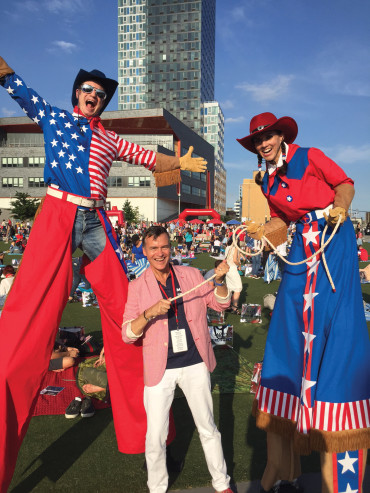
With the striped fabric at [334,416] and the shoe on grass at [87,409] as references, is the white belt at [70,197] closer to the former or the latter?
the striped fabric at [334,416]

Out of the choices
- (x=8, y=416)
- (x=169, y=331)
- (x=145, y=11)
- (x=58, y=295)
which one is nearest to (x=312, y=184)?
(x=169, y=331)

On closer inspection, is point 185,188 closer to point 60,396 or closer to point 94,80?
point 60,396

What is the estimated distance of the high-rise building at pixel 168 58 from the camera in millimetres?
105938

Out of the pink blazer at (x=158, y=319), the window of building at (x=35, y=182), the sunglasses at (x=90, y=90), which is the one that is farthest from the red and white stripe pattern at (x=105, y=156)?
the window of building at (x=35, y=182)

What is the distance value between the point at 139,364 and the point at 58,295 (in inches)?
34.4

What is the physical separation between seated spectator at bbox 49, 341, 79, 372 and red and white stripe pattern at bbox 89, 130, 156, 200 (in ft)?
10.3

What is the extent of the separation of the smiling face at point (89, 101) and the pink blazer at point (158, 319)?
53.1 inches

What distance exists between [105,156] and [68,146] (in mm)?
294

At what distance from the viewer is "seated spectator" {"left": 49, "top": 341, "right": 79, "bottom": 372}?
5.19 meters

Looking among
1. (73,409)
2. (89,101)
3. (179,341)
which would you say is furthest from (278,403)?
(89,101)

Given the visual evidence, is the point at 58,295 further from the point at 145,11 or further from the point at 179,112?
the point at 145,11

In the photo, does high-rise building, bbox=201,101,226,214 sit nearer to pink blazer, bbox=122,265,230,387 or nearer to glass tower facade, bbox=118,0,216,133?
glass tower facade, bbox=118,0,216,133

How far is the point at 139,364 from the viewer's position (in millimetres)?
2994

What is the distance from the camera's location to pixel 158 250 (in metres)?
2.62
